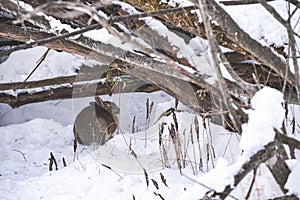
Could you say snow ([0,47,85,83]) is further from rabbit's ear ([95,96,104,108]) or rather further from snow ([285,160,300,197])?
snow ([285,160,300,197])

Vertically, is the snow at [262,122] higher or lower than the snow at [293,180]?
higher

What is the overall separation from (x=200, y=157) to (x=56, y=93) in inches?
68.6

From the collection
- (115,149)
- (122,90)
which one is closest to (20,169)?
(115,149)

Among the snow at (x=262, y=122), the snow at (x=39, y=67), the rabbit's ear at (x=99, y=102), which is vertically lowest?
the snow at (x=262, y=122)

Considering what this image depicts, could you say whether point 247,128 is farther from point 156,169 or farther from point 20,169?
point 20,169

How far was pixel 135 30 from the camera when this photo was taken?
3025 millimetres

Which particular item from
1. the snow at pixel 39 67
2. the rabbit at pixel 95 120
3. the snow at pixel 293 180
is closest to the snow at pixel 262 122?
the snow at pixel 293 180

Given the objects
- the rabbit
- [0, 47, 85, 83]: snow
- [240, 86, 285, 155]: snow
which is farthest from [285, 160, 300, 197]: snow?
[0, 47, 85, 83]: snow

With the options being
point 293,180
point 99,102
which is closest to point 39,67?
point 99,102

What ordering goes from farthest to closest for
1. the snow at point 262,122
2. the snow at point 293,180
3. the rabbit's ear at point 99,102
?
1. the rabbit's ear at point 99,102
2. the snow at point 293,180
3. the snow at point 262,122

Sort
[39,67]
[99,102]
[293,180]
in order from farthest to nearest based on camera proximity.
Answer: [39,67] → [99,102] → [293,180]

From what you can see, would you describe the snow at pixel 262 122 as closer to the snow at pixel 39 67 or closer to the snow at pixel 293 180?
the snow at pixel 293 180

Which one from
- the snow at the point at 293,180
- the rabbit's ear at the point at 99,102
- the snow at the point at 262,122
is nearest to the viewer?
the snow at the point at 262,122

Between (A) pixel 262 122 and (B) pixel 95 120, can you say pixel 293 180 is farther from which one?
(B) pixel 95 120
